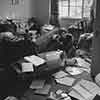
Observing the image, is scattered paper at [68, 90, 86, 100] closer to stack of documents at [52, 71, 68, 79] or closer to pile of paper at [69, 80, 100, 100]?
pile of paper at [69, 80, 100, 100]

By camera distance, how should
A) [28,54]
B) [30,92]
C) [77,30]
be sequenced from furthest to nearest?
[77,30], [28,54], [30,92]

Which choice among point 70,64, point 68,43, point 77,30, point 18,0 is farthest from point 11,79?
point 18,0

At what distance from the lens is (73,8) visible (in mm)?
5074

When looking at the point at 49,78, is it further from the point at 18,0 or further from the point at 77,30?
the point at 18,0

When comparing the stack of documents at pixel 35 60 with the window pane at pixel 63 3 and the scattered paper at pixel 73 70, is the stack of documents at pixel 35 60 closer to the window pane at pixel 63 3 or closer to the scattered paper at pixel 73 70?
the scattered paper at pixel 73 70

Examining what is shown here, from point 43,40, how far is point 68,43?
43cm

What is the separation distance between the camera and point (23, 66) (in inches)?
79.8

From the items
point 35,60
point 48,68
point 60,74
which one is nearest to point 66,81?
point 60,74

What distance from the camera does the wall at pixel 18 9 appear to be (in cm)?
382

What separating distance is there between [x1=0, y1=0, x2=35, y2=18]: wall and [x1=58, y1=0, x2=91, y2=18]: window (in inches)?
34.6

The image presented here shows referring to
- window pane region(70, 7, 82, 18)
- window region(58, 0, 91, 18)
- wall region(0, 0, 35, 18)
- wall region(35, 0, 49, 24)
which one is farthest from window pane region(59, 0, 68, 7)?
wall region(0, 0, 35, 18)

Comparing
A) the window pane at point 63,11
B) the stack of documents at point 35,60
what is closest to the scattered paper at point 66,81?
the stack of documents at point 35,60

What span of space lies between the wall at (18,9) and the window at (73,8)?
879 mm

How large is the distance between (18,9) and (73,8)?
5.49 feet
